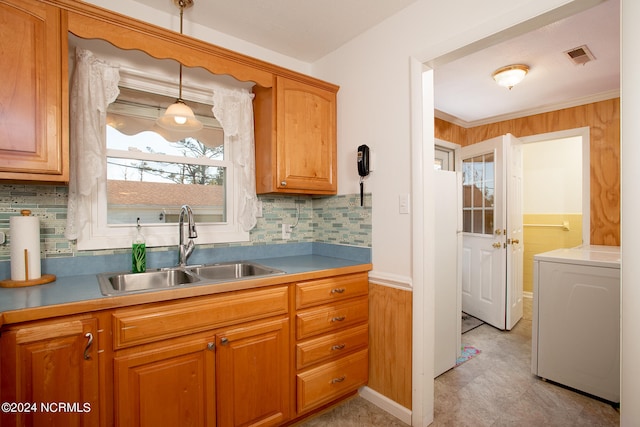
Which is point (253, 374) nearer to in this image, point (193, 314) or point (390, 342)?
point (193, 314)

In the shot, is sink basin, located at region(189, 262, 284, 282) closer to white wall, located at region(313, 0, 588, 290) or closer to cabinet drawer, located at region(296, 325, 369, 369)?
cabinet drawer, located at region(296, 325, 369, 369)

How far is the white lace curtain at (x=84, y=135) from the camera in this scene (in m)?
1.64

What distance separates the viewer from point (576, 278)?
2152mm

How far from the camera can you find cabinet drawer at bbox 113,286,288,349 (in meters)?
1.26

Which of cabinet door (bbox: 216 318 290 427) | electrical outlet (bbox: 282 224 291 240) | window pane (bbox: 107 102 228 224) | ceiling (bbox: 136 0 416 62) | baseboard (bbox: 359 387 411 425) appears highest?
ceiling (bbox: 136 0 416 62)

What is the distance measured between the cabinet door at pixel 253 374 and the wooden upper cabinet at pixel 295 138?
92 centimetres

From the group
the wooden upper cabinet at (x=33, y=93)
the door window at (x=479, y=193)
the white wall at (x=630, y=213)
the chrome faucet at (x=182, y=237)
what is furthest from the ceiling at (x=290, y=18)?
the door window at (x=479, y=193)

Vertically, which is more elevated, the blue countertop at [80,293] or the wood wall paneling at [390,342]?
the blue countertop at [80,293]

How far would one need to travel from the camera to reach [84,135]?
165 cm

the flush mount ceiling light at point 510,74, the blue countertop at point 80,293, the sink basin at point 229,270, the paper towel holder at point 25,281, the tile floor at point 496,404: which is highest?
the flush mount ceiling light at point 510,74

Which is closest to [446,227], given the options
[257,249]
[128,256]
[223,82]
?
[257,249]

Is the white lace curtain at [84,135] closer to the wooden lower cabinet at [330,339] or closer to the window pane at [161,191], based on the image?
the window pane at [161,191]

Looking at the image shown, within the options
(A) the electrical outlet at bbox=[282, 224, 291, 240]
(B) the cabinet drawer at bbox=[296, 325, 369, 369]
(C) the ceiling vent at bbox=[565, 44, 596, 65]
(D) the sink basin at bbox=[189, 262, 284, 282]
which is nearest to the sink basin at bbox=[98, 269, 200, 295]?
(D) the sink basin at bbox=[189, 262, 284, 282]

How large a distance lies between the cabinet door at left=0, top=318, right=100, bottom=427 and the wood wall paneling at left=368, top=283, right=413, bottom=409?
1.50 metres
